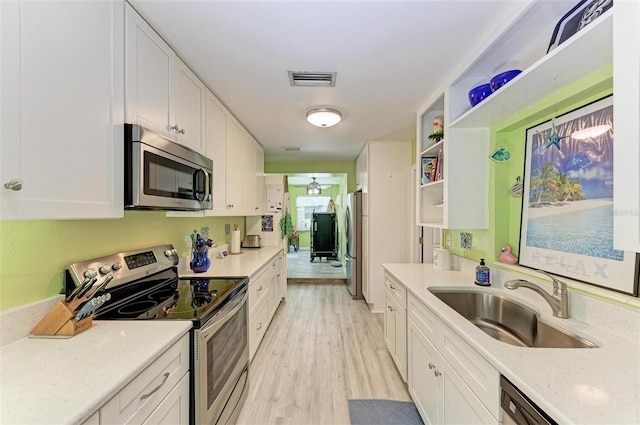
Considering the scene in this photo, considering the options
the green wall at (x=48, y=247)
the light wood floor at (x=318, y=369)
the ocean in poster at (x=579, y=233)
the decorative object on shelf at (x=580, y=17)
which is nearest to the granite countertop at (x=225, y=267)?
the green wall at (x=48, y=247)

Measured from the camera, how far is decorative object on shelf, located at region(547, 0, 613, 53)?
0.97 m

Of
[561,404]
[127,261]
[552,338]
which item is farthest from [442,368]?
[127,261]

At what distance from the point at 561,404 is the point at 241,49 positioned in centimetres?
211

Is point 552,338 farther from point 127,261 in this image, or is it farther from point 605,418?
point 127,261

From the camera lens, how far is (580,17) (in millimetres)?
1059

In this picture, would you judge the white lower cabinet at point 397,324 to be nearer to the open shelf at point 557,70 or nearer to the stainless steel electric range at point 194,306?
the stainless steel electric range at point 194,306

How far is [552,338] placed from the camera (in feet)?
4.11

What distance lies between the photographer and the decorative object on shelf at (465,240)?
7.32 feet

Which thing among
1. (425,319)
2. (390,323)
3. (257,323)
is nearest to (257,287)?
(257,323)

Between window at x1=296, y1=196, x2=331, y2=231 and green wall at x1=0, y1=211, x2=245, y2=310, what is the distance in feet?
27.0

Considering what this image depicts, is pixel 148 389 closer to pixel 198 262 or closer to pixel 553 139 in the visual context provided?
pixel 198 262

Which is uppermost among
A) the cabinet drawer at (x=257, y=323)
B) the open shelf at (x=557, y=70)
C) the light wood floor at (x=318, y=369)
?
the open shelf at (x=557, y=70)

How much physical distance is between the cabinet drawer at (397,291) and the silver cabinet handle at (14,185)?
2071 mm

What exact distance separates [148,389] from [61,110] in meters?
1.02
